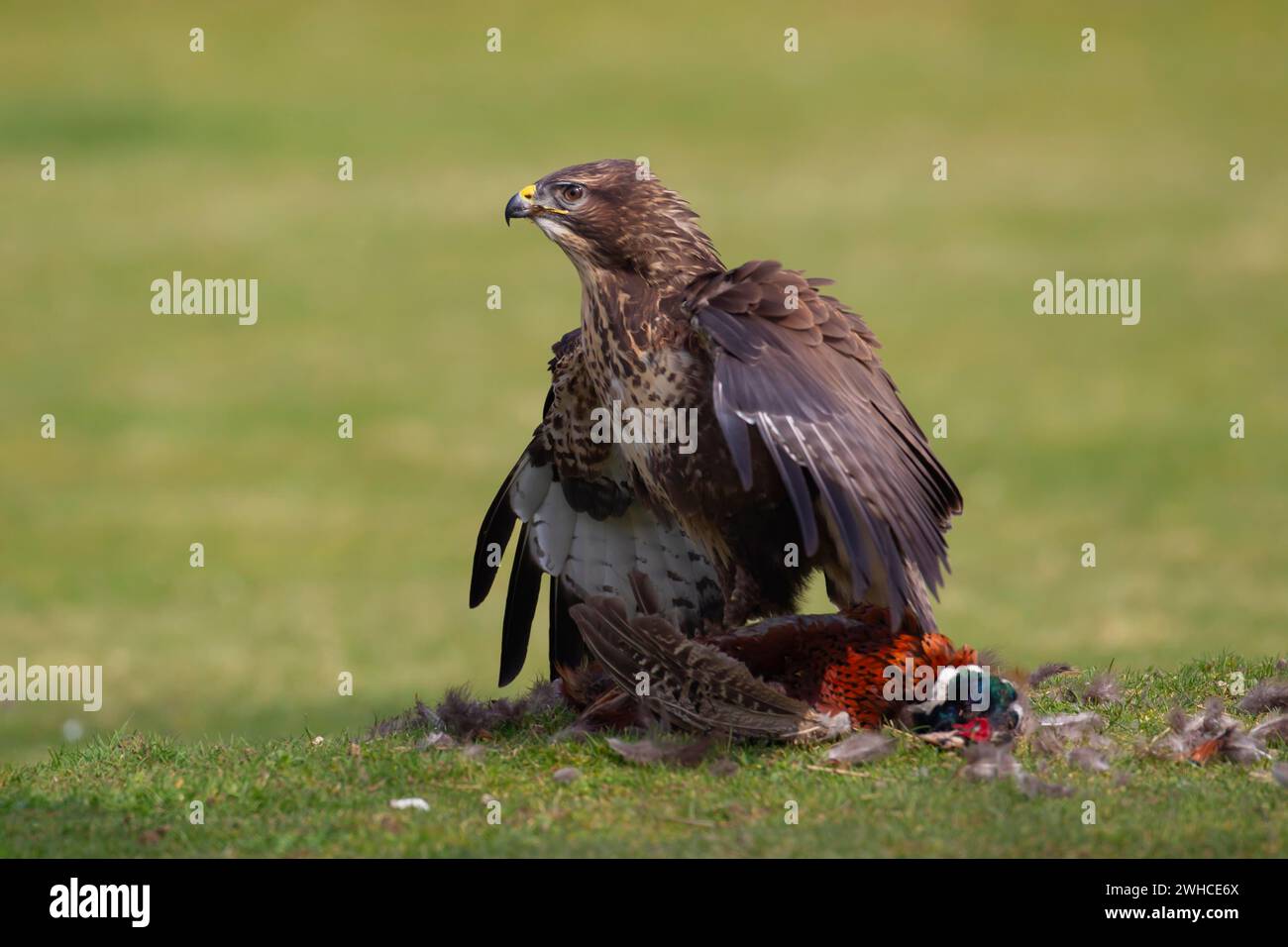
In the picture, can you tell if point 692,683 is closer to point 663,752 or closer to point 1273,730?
point 663,752

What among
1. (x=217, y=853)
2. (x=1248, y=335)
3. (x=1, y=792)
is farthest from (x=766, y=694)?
(x=1248, y=335)

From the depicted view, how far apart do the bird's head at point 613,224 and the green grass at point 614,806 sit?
6.49ft

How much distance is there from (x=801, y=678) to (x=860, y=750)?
65 cm

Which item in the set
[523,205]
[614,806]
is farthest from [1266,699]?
[523,205]

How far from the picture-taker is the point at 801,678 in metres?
7.31

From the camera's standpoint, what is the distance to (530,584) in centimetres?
866

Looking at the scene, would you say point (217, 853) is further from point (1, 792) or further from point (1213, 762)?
point (1213, 762)

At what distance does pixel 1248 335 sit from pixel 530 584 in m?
22.1
